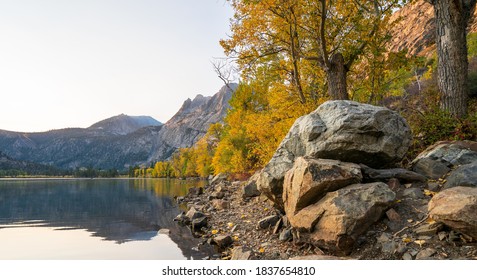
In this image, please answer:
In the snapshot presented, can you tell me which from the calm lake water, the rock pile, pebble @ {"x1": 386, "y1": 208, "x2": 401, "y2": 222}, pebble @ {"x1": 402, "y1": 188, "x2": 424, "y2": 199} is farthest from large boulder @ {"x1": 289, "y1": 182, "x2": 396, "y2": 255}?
the calm lake water

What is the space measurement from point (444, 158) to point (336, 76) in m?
7.00

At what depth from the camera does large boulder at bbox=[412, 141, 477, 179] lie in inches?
389

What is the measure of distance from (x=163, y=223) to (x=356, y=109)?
1616 centimetres

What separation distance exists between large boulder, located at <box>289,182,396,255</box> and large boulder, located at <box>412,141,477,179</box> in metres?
2.55

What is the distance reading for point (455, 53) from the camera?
12992 mm

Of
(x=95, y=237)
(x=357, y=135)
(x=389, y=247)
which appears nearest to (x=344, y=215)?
(x=389, y=247)

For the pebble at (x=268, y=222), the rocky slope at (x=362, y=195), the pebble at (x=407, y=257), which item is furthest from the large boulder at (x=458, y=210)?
the pebble at (x=268, y=222)

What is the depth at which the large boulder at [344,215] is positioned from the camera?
317 inches

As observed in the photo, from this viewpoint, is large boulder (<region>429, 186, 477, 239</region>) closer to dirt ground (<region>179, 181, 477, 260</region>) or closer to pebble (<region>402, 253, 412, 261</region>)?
dirt ground (<region>179, 181, 477, 260</region>)

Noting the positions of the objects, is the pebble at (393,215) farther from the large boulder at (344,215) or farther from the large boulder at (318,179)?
the large boulder at (318,179)

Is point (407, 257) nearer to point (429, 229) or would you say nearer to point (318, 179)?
point (429, 229)

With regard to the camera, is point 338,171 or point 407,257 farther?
point 338,171

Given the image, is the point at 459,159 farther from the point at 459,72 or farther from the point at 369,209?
the point at 459,72

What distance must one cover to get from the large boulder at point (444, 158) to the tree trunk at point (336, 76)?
5788 millimetres
